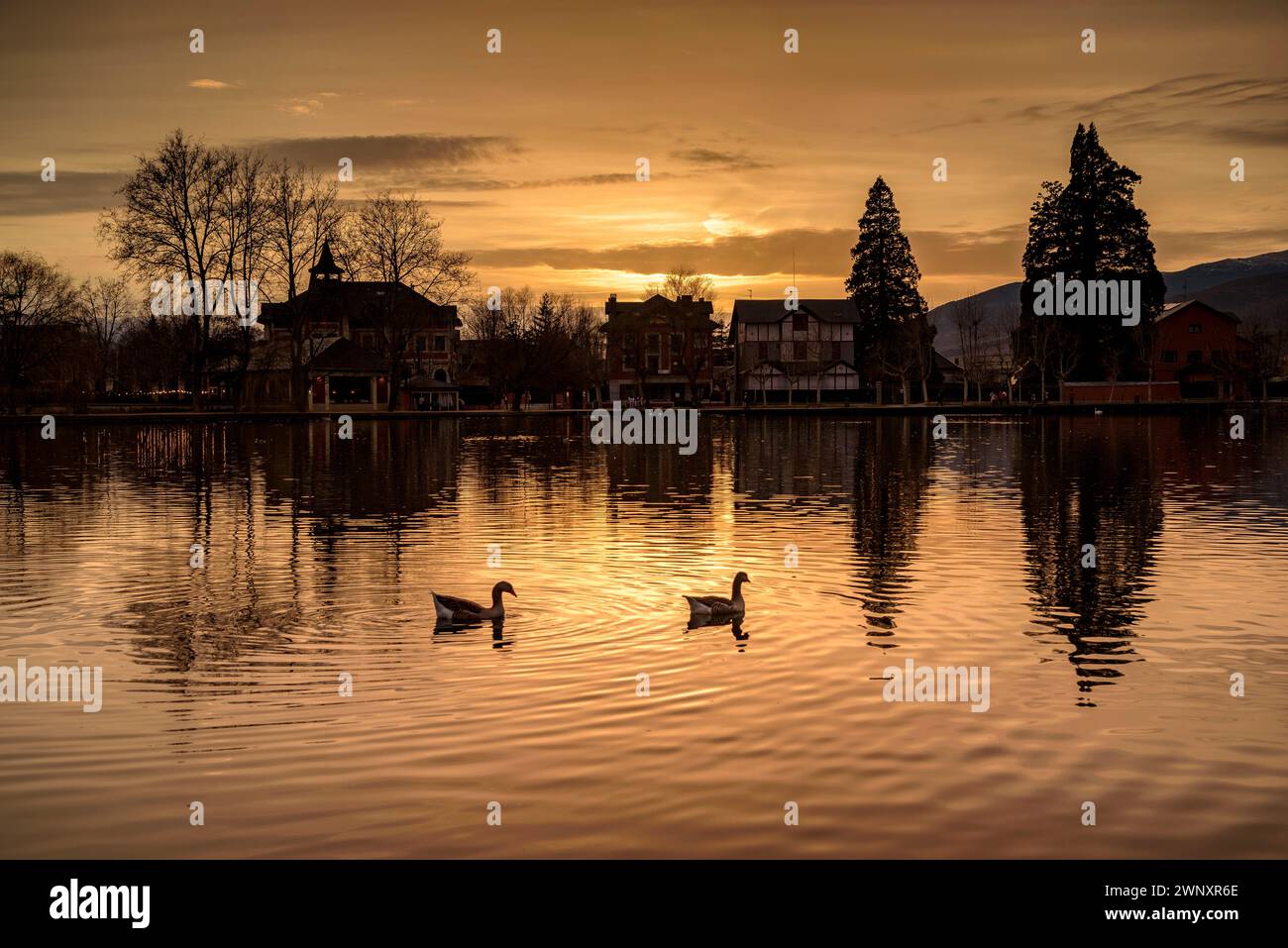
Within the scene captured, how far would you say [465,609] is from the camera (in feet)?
53.1

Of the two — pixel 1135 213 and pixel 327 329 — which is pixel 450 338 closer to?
pixel 327 329

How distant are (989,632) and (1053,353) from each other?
10826 cm

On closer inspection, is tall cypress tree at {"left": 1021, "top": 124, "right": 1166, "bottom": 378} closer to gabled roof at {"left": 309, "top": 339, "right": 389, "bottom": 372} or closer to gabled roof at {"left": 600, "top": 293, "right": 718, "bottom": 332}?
gabled roof at {"left": 600, "top": 293, "right": 718, "bottom": 332}

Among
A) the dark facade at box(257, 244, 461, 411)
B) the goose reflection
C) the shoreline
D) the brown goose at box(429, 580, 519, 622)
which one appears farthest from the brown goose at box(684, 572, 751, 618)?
the dark facade at box(257, 244, 461, 411)

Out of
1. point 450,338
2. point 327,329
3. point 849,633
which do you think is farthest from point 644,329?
point 849,633

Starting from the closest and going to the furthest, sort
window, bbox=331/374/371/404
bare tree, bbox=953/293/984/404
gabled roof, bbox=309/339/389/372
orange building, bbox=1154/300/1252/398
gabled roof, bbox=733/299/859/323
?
gabled roof, bbox=309/339/389/372 < window, bbox=331/374/371/404 < orange building, bbox=1154/300/1252/398 < bare tree, bbox=953/293/984/404 < gabled roof, bbox=733/299/859/323

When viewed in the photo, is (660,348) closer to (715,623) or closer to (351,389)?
(351,389)

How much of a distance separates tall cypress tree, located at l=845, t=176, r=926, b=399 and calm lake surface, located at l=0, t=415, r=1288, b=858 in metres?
→ 106

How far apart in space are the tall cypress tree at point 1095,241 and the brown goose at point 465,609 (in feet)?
349

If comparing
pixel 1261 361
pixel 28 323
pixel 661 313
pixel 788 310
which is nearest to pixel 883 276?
pixel 788 310

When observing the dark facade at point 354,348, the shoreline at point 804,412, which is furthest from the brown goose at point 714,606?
the dark facade at point 354,348

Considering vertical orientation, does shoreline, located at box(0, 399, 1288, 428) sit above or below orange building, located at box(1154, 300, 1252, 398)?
below

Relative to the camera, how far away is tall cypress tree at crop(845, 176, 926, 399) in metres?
135

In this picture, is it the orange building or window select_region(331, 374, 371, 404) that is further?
the orange building
